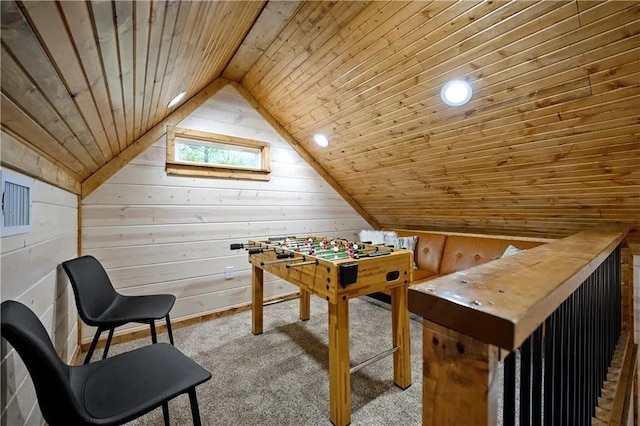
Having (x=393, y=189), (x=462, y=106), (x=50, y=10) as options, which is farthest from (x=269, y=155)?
(x=50, y=10)

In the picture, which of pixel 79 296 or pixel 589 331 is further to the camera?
pixel 79 296

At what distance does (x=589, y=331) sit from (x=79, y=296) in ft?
8.78

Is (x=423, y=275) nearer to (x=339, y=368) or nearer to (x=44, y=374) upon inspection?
(x=339, y=368)

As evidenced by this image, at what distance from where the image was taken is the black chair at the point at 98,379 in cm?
81

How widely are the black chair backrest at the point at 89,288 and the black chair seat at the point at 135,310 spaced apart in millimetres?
45

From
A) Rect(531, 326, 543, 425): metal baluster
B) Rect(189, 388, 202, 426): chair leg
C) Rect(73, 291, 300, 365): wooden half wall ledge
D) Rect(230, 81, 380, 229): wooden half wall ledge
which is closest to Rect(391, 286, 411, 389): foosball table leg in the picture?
Rect(531, 326, 543, 425): metal baluster

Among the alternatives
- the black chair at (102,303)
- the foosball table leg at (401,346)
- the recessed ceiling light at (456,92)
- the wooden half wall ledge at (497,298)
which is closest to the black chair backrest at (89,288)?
the black chair at (102,303)

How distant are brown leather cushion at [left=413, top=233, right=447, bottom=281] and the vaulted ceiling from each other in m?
0.45

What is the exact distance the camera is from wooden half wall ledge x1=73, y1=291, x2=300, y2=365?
2.37 m

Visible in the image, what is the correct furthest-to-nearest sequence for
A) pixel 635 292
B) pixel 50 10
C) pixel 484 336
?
pixel 635 292 < pixel 50 10 < pixel 484 336

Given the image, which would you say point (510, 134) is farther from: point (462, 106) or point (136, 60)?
point (136, 60)

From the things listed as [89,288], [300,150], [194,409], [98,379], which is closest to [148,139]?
[89,288]

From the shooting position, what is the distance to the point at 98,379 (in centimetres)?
113

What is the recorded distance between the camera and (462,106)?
6.81 ft
